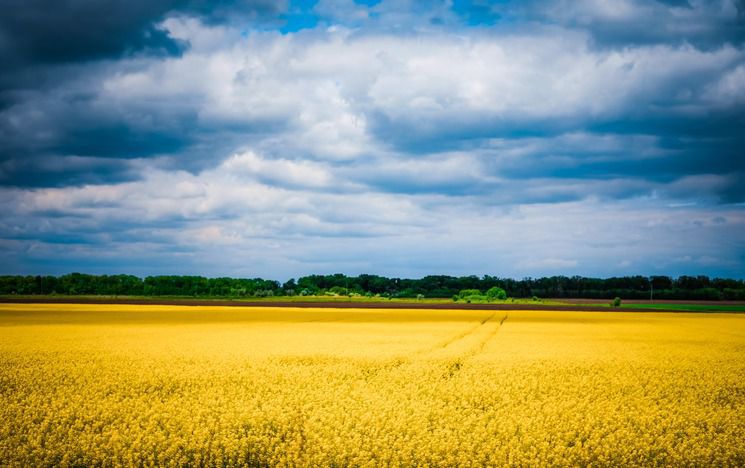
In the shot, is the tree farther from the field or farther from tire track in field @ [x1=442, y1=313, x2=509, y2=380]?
the field

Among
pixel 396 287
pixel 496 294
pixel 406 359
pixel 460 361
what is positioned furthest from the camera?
pixel 396 287

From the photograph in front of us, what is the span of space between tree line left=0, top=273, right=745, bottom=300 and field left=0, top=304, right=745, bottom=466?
126 m

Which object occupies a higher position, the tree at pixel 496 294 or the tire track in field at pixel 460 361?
the tire track in field at pixel 460 361

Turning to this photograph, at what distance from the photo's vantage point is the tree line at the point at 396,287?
155m

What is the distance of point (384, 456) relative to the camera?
37.1 ft

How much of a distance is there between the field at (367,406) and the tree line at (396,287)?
125668 mm

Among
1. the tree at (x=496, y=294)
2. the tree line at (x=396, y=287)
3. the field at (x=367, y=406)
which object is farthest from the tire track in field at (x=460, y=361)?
the tree line at (x=396, y=287)

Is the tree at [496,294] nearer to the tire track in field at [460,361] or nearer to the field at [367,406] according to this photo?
the tire track in field at [460,361]

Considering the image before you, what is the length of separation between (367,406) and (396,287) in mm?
175331

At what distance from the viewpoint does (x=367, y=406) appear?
603 inches

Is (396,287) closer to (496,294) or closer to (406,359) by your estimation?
(496,294)

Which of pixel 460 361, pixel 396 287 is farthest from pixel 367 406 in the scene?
pixel 396 287

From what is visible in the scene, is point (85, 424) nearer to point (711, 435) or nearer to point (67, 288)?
point (711, 435)

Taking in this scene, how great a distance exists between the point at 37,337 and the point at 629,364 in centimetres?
3082
